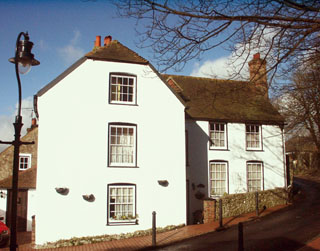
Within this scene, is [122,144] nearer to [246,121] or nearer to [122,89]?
[122,89]

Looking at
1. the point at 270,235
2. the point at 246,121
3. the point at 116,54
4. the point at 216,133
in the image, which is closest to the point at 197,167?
the point at 216,133

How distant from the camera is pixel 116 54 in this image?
17.3 m

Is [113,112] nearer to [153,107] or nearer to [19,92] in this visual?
[153,107]

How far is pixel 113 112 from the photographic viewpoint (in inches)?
656

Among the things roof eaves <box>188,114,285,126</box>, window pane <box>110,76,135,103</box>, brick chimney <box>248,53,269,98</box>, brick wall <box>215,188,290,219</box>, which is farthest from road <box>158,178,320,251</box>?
window pane <box>110,76,135,103</box>

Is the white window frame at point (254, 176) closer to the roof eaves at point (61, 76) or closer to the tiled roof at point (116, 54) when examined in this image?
the tiled roof at point (116, 54)

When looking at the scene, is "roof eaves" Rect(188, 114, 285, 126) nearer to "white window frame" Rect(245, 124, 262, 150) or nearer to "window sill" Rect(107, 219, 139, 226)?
"white window frame" Rect(245, 124, 262, 150)

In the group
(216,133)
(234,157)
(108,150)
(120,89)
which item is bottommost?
(234,157)

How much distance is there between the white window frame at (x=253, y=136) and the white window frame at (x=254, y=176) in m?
1.12

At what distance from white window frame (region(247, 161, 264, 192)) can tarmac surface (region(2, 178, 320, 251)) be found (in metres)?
3.56

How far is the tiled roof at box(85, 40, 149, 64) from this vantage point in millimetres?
16828

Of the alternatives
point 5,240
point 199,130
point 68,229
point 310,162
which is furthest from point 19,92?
point 310,162

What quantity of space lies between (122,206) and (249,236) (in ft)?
20.6

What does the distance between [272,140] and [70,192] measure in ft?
48.1
